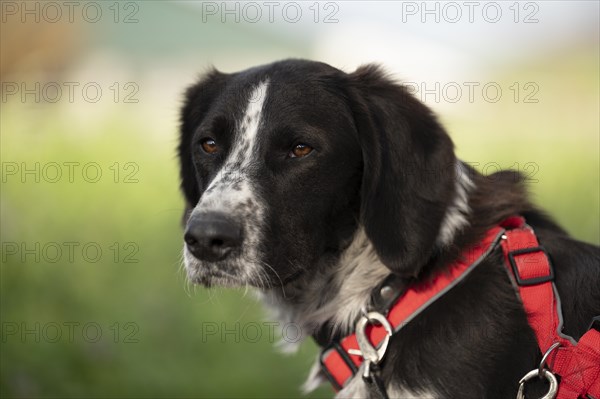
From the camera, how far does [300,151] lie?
2.95 meters

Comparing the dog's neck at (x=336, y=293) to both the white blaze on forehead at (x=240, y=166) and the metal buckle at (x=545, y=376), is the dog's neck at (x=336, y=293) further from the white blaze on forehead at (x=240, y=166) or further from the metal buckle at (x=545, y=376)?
the metal buckle at (x=545, y=376)

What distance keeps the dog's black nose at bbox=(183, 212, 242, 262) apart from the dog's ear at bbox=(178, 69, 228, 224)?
2.33 feet

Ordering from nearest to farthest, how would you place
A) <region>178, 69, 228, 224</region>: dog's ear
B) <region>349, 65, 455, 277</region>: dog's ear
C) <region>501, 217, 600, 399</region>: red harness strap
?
<region>501, 217, 600, 399</region>: red harness strap → <region>349, 65, 455, 277</region>: dog's ear → <region>178, 69, 228, 224</region>: dog's ear

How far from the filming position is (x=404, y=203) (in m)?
2.80

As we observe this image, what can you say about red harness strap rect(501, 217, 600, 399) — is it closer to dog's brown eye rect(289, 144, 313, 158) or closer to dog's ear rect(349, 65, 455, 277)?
dog's ear rect(349, 65, 455, 277)

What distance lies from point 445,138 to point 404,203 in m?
0.34

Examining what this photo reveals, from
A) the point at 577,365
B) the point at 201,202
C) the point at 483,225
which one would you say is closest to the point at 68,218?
the point at 201,202

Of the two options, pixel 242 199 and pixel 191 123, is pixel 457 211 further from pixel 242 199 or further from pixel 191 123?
pixel 191 123

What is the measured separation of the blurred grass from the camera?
5.06 m

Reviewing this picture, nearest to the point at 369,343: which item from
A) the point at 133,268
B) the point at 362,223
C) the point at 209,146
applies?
the point at 362,223

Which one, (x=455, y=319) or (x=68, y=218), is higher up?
(x=455, y=319)

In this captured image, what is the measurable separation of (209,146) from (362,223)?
78 centimetres

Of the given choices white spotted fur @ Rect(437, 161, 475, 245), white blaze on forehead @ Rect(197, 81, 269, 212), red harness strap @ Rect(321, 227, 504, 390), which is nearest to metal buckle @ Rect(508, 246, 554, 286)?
red harness strap @ Rect(321, 227, 504, 390)

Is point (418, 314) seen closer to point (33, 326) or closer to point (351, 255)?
point (351, 255)
